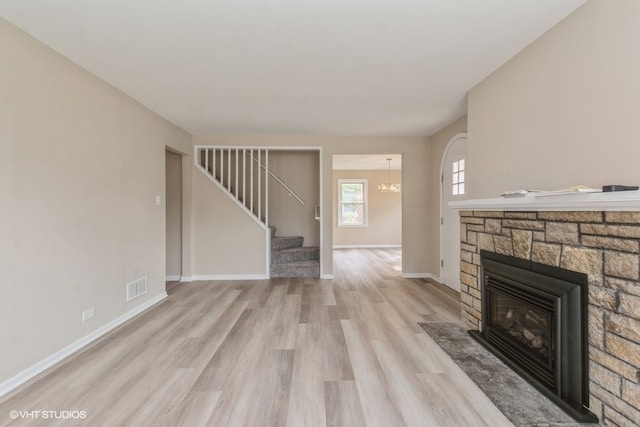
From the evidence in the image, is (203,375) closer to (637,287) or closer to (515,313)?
(515,313)

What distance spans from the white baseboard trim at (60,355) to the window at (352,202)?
6563 mm

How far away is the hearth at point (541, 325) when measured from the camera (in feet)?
5.60

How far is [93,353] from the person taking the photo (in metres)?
2.46

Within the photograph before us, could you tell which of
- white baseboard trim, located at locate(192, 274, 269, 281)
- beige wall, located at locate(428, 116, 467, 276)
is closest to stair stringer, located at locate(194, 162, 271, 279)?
white baseboard trim, located at locate(192, 274, 269, 281)

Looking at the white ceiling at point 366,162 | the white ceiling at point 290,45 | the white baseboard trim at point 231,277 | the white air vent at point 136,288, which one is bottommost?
the white baseboard trim at point 231,277

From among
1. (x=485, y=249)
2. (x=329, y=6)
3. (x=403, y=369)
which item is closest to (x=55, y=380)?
(x=403, y=369)

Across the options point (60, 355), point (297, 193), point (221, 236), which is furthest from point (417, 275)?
point (60, 355)

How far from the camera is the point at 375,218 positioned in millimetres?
9219

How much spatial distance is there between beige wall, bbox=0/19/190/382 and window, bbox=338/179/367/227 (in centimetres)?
640

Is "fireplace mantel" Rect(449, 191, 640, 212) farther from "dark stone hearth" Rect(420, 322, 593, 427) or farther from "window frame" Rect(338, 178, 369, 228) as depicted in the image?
"window frame" Rect(338, 178, 369, 228)

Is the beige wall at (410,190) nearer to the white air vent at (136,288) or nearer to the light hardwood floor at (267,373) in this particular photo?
the light hardwood floor at (267,373)

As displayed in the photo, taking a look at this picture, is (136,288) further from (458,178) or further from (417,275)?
(458,178)

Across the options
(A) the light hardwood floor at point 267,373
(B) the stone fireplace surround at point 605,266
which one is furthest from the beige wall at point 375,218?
(B) the stone fireplace surround at point 605,266

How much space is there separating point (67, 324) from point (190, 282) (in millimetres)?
2415
